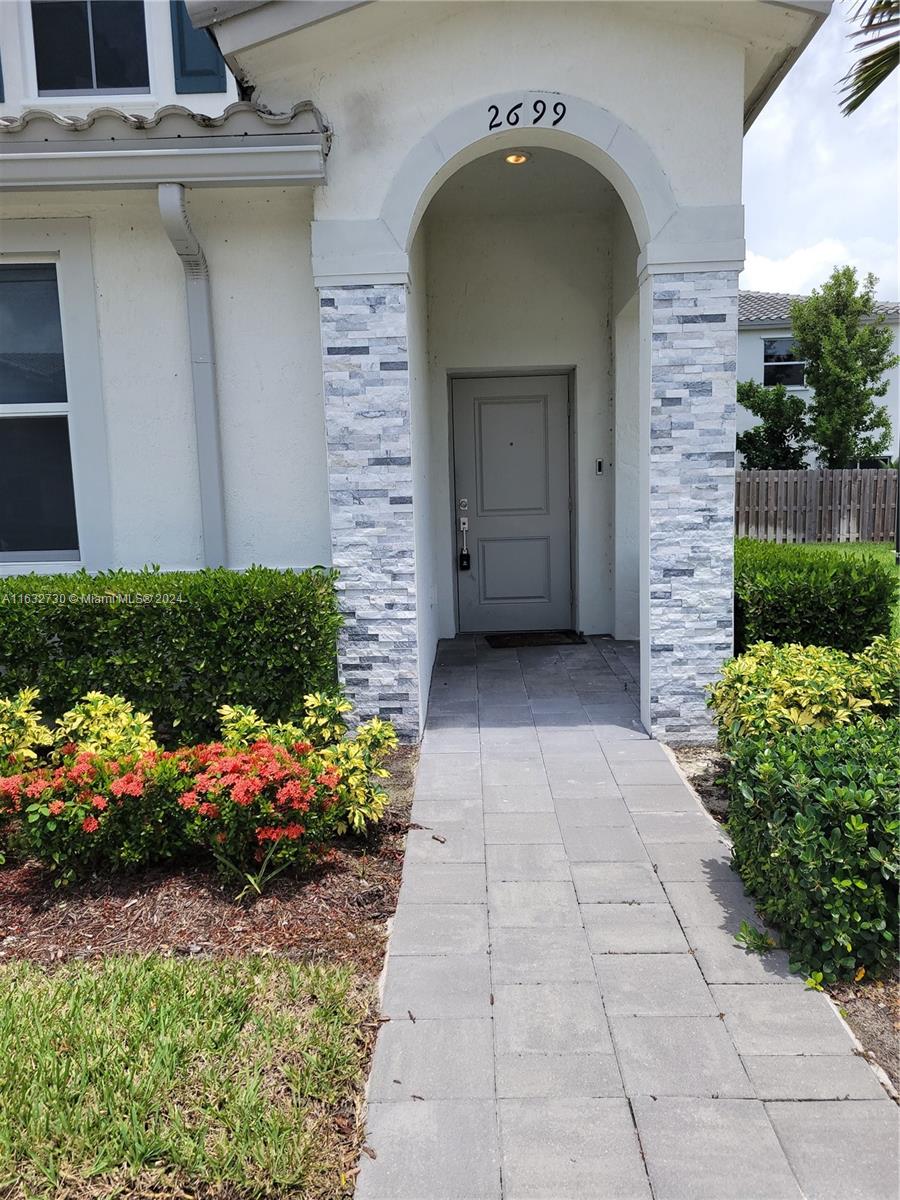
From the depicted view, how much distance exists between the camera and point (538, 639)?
789cm

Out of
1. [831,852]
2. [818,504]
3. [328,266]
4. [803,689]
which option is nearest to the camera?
[831,852]

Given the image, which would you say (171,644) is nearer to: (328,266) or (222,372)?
(222,372)

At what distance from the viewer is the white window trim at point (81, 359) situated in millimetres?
5352

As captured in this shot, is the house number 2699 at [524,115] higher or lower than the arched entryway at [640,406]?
higher

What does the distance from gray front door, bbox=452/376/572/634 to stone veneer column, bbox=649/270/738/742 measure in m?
2.95

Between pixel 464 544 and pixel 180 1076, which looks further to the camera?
pixel 464 544

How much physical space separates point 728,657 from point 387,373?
2.79m

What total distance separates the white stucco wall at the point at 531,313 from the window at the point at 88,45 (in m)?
2.58

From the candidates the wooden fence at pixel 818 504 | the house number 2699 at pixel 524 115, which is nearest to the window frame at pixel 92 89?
the house number 2699 at pixel 524 115

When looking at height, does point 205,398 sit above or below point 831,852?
above

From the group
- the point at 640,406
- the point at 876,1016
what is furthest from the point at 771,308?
the point at 876,1016

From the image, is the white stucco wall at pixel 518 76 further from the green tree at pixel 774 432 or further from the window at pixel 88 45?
the green tree at pixel 774 432

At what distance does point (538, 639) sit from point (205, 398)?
3915 millimetres

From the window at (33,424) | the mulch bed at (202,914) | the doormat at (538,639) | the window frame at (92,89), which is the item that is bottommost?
the mulch bed at (202,914)
